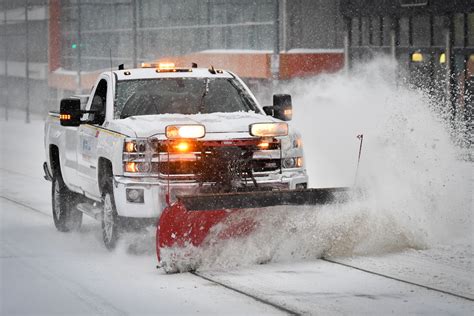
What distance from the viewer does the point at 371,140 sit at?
2173cm

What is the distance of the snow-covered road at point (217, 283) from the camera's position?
8.92 meters

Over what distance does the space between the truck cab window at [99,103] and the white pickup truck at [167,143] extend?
0.01 metres

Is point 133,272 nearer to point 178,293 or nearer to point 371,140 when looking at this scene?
point 178,293

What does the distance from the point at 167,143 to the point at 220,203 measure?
1018mm

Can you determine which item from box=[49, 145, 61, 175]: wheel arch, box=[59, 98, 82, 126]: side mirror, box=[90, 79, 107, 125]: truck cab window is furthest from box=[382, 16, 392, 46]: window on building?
box=[59, 98, 82, 126]: side mirror

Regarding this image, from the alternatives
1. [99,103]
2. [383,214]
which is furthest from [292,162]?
[99,103]

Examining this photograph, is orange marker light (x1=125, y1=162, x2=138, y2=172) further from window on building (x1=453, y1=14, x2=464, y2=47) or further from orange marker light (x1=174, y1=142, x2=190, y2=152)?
window on building (x1=453, y1=14, x2=464, y2=47)

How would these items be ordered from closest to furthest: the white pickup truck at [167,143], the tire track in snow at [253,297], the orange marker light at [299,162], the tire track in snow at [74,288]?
the tire track in snow at [253,297], the tire track in snow at [74,288], the white pickup truck at [167,143], the orange marker light at [299,162]

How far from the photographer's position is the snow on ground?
912cm

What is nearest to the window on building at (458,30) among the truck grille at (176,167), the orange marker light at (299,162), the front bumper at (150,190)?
the orange marker light at (299,162)

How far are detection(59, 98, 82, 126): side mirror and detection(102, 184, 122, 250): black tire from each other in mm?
960

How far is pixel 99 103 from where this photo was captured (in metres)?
12.8

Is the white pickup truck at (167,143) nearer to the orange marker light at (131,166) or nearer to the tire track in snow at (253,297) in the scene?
the orange marker light at (131,166)

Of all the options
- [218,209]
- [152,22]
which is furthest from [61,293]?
[152,22]
